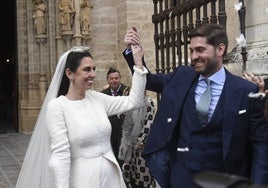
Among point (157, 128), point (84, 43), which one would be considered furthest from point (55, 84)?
point (84, 43)

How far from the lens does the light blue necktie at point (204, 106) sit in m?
2.65

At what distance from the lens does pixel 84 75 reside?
3.29 metres

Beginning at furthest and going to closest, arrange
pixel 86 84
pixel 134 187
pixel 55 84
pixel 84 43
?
pixel 84 43, pixel 134 187, pixel 55 84, pixel 86 84

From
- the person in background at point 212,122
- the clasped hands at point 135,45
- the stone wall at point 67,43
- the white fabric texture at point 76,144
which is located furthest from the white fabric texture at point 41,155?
the stone wall at point 67,43

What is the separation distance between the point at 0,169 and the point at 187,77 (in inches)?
239

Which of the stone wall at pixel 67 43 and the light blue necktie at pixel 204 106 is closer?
the light blue necktie at pixel 204 106

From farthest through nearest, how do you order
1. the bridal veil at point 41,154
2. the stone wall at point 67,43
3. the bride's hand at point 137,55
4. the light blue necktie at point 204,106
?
the stone wall at point 67,43 → the bridal veil at point 41,154 → the bride's hand at point 137,55 → the light blue necktie at point 204,106

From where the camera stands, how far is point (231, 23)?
865cm

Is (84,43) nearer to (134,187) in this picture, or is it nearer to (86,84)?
(134,187)

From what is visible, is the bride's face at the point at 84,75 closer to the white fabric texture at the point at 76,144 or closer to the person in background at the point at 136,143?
the white fabric texture at the point at 76,144

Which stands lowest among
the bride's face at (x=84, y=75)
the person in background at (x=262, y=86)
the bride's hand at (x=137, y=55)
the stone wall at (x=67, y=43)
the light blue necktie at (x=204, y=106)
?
the light blue necktie at (x=204, y=106)

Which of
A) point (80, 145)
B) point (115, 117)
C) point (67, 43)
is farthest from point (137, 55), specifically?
point (67, 43)

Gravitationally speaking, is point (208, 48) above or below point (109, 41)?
below

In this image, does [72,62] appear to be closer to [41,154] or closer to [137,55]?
[137,55]
